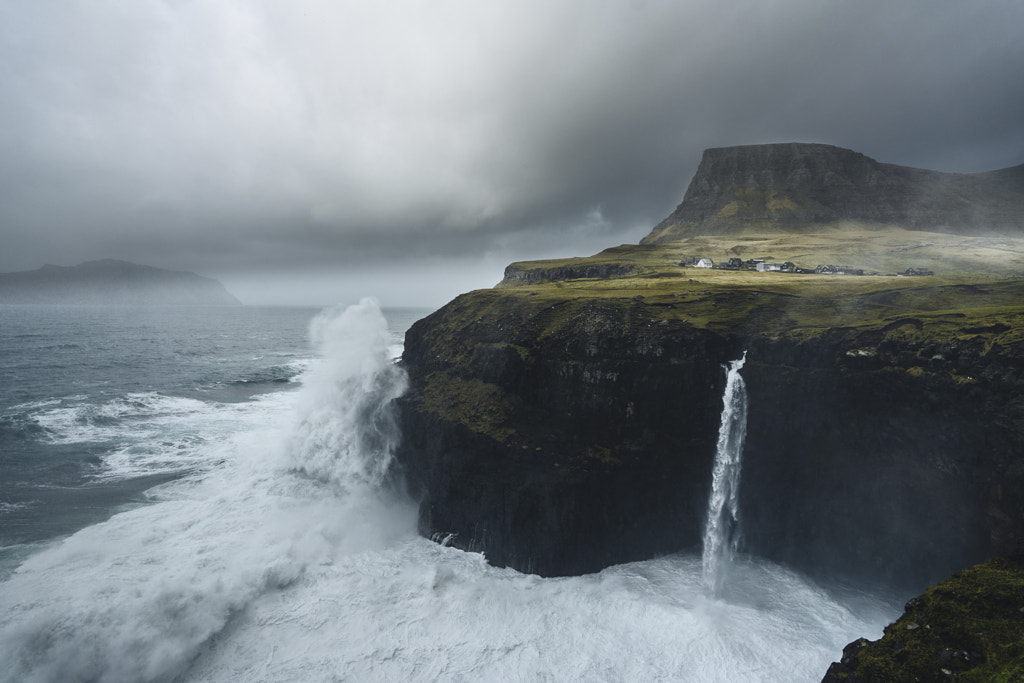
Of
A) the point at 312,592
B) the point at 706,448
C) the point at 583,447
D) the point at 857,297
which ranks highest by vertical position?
the point at 857,297

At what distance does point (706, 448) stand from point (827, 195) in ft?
345

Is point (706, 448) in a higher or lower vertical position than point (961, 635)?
lower

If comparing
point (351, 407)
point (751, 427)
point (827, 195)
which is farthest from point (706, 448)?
point (827, 195)

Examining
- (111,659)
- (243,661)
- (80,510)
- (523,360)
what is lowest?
(243,661)

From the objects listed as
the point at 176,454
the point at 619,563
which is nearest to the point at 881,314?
the point at 619,563

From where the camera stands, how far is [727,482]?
75.5 ft

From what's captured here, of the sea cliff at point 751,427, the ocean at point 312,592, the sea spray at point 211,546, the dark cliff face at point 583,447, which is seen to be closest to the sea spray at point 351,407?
the sea spray at point 211,546

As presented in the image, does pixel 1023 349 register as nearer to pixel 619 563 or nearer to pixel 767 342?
pixel 767 342

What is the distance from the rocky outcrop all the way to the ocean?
8099mm

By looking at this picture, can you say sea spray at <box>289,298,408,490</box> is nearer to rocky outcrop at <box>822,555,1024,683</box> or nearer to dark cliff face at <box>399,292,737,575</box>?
dark cliff face at <box>399,292,737,575</box>

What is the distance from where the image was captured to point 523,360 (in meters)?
27.2

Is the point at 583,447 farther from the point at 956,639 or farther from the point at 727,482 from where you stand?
the point at 956,639

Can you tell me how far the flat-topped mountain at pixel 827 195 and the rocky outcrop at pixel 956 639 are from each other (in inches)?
3724

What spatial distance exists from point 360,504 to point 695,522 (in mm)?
21935
